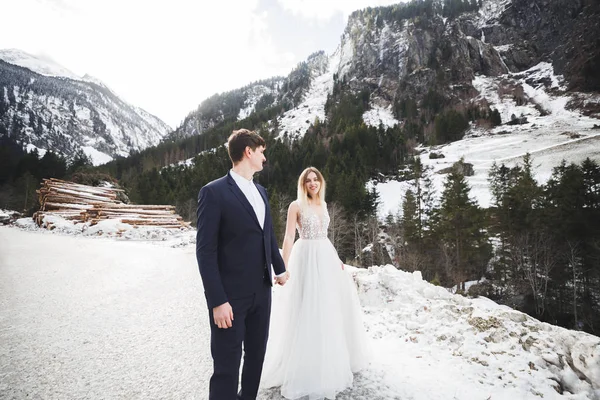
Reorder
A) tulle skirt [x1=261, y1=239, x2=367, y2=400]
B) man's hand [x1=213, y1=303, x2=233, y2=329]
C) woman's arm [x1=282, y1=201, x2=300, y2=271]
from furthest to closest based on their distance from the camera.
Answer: woman's arm [x1=282, y1=201, x2=300, y2=271], tulle skirt [x1=261, y1=239, x2=367, y2=400], man's hand [x1=213, y1=303, x2=233, y2=329]

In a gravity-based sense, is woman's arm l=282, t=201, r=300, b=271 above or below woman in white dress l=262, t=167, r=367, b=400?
above

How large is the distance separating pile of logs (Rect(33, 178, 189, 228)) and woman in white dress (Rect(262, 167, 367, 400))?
1419cm

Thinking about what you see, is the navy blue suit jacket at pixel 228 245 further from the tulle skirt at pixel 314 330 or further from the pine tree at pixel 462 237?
the pine tree at pixel 462 237

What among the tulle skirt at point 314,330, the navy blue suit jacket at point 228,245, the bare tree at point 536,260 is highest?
the navy blue suit jacket at point 228,245

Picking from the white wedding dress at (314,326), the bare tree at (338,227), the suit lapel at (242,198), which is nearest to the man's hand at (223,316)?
the suit lapel at (242,198)

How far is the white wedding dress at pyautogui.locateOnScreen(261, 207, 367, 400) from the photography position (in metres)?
2.62

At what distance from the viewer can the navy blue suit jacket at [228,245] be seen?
1.89m

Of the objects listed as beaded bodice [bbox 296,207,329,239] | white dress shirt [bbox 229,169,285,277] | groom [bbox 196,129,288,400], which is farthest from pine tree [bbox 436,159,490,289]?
white dress shirt [bbox 229,169,285,277]

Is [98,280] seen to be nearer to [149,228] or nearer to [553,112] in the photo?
[149,228]

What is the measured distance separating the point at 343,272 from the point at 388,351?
1347 mm

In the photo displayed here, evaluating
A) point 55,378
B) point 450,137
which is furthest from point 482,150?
point 55,378

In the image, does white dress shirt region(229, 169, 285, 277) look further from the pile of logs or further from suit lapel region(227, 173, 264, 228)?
the pile of logs

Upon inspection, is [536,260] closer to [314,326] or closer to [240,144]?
[314,326]

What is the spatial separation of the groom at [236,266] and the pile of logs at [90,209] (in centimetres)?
1472
